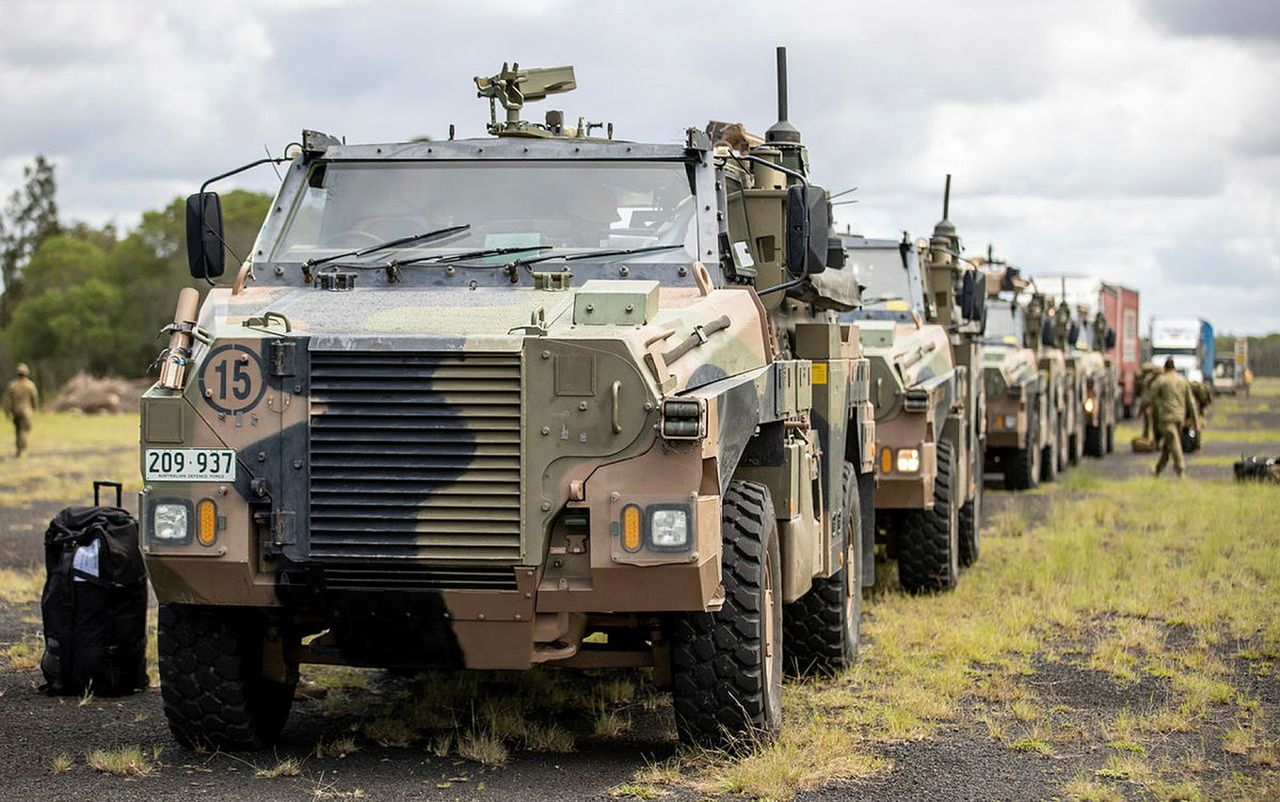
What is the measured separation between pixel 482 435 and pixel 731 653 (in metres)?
1.30

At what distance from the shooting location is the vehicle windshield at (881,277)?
44.7 feet

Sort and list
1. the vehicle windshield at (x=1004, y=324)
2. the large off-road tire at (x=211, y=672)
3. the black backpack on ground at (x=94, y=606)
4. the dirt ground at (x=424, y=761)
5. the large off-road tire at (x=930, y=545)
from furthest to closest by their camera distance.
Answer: the vehicle windshield at (x=1004, y=324) → the large off-road tire at (x=930, y=545) → the black backpack on ground at (x=94, y=606) → the large off-road tire at (x=211, y=672) → the dirt ground at (x=424, y=761)

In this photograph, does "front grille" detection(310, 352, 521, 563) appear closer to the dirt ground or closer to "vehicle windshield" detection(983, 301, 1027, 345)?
the dirt ground

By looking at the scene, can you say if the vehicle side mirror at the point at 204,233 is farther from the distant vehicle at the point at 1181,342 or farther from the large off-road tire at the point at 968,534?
the distant vehicle at the point at 1181,342

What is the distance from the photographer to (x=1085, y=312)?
2867 cm

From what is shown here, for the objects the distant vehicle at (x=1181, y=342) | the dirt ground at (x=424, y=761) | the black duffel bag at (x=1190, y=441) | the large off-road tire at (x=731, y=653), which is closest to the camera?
the dirt ground at (x=424, y=761)

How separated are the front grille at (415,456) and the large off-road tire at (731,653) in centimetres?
88

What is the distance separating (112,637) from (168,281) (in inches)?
2421

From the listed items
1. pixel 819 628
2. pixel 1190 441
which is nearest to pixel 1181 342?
pixel 1190 441

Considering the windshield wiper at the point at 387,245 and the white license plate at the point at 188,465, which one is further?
the windshield wiper at the point at 387,245

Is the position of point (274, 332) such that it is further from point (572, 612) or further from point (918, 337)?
point (918, 337)

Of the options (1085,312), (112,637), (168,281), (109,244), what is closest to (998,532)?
(112,637)

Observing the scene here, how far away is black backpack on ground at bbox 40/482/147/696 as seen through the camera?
816 cm

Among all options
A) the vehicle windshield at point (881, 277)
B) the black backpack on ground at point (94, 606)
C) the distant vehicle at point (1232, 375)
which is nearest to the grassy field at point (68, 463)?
the vehicle windshield at point (881, 277)
